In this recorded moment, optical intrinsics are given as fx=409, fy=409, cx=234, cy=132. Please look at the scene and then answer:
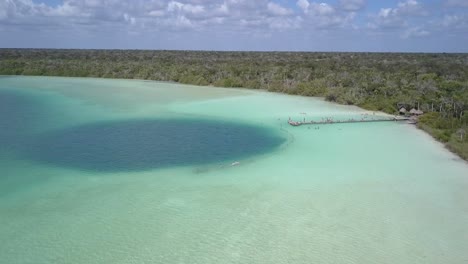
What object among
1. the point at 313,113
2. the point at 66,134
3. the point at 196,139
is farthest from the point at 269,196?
the point at 313,113

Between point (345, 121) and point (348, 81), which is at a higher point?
point (348, 81)

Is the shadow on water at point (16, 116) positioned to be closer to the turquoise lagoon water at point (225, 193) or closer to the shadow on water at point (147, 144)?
the turquoise lagoon water at point (225, 193)

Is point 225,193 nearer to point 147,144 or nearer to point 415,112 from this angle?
point 147,144

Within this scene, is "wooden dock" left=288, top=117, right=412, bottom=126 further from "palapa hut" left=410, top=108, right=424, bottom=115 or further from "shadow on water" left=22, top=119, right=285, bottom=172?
"shadow on water" left=22, top=119, right=285, bottom=172

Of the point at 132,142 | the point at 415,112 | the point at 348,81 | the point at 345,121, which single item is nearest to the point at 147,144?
the point at 132,142

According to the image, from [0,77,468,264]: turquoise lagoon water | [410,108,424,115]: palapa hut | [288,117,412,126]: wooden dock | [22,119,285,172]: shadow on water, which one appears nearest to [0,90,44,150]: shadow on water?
[0,77,468,264]: turquoise lagoon water
